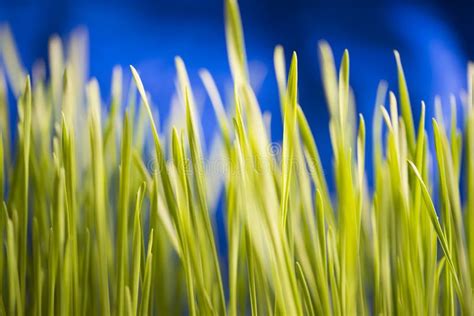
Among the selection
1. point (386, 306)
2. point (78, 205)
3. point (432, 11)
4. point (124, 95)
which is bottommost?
point (386, 306)

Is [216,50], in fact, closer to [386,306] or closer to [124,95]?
[124,95]

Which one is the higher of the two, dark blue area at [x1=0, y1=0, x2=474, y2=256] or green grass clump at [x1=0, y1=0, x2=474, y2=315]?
dark blue area at [x1=0, y1=0, x2=474, y2=256]

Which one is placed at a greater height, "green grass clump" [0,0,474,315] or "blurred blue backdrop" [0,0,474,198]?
"blurred blue backdrop" [0,0,474,198]

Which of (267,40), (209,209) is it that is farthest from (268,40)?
(209,209)

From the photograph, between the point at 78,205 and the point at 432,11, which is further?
the point at 432,11

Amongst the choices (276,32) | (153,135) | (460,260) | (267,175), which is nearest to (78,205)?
(153,135)

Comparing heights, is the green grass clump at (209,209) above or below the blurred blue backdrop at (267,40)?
below
